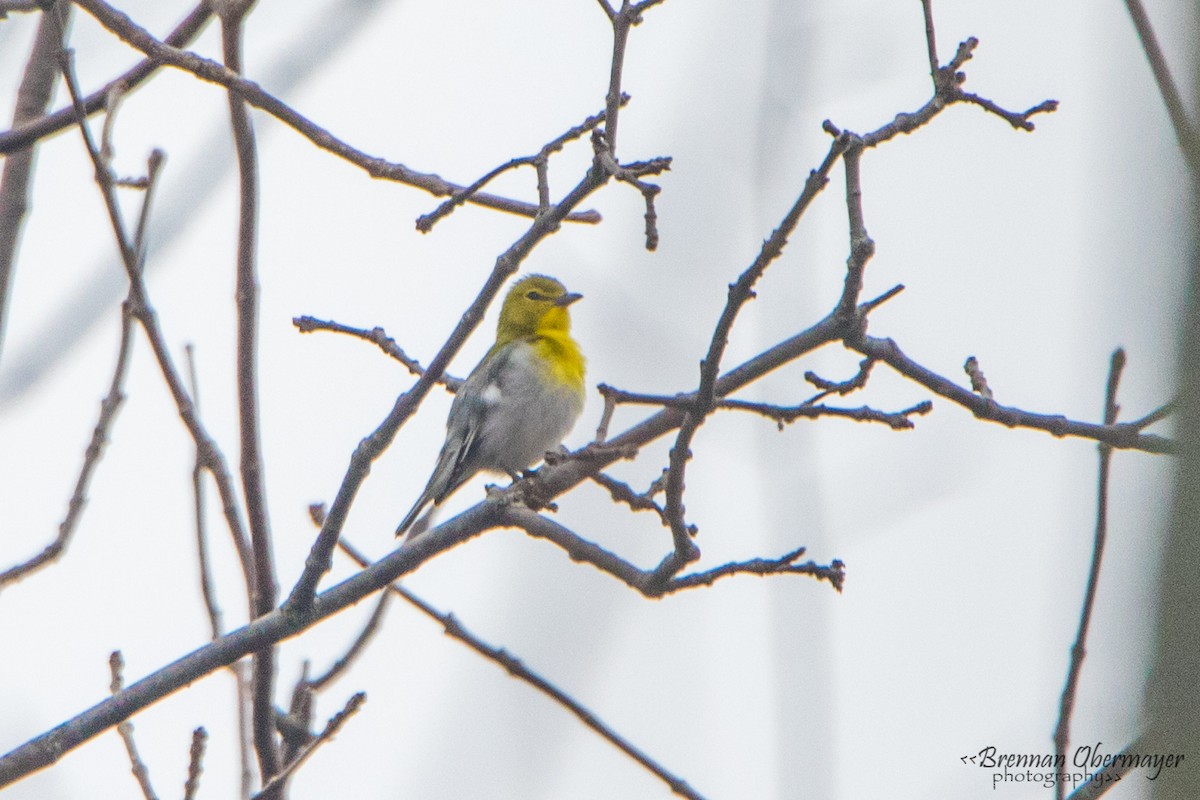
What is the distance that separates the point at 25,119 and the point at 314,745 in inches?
82.9

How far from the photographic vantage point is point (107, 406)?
382 cm

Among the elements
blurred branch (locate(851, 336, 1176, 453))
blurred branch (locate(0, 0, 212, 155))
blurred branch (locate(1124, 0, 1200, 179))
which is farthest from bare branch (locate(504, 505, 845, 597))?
blurred branch (locate(0, 0, 212, 155))

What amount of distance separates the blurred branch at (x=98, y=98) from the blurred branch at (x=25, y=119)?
0.14 meters

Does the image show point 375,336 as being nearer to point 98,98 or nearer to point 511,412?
point 98,98

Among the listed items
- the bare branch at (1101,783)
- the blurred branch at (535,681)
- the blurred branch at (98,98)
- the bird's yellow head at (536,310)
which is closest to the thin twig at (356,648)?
the blurred branch at (535,681)

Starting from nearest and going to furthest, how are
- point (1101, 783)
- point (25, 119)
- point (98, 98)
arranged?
point (1101, 783), point (98, 98), point (25, 119)

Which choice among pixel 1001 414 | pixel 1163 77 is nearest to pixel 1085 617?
pixel 1001 414

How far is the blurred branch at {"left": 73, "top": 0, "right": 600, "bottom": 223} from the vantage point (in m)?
3.25

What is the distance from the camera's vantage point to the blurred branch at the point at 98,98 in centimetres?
355

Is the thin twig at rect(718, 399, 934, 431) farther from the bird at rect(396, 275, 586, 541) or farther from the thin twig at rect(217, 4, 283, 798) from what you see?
the bird at rect(396, 275, 586, 541)

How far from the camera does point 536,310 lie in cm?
809

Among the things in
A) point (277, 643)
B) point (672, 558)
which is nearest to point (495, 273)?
point (672, 558)

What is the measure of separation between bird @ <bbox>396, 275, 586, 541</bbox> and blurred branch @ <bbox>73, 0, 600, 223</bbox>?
3.16 metres

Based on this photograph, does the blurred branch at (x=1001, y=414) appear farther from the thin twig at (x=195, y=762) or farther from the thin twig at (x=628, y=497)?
the thin twig at (x=195, y=762)
